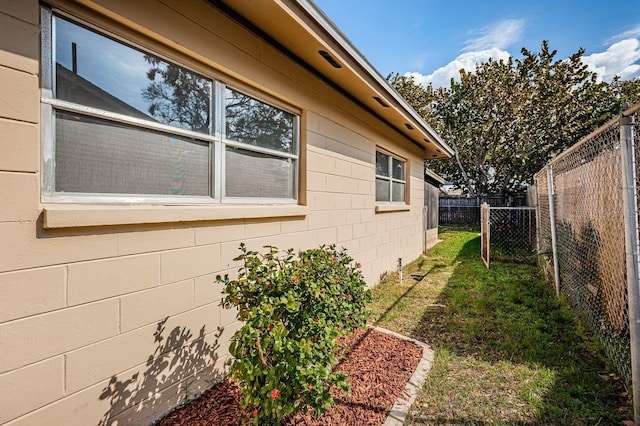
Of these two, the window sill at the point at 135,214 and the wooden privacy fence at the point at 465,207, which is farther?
the wooden privacy fence at the point at 465,207

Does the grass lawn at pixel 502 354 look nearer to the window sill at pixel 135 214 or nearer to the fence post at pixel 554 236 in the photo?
the fence post at pixel 554 236

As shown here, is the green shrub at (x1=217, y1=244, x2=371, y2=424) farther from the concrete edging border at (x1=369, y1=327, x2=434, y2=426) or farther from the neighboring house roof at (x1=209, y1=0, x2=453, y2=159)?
the neighboring house roof at (x1=209, y1=0, x2=453, y2=159)

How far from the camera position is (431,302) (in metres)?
4.86

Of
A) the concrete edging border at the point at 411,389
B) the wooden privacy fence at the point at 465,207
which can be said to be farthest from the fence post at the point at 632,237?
the wooden privacy fence at the point at 465,207

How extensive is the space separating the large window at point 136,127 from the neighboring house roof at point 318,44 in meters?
0.69

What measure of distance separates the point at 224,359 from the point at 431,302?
342cm

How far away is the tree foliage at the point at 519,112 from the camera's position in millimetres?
16516

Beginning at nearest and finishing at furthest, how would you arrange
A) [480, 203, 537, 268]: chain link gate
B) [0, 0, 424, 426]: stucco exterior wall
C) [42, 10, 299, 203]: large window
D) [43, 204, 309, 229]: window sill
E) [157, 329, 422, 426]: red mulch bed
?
[0, 0, 424, 426]: stucco exterior wall, [43, 204, 309, 229]: window sill, [42, 10, 299, 203]: large window, [157, 329, 422, 426]: red mulch bed, [480, 203, 537, 268]: chain link gate

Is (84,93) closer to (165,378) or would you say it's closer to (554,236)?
(165,378)

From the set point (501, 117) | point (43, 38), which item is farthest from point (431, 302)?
point (501, 117)

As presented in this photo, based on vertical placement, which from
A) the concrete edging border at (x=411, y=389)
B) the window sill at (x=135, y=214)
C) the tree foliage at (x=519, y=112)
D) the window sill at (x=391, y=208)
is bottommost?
the concrete edging border at (x=411, y=389)

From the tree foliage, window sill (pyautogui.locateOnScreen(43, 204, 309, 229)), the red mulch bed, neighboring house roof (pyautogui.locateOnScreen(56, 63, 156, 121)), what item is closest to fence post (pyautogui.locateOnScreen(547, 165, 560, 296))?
the red mulch bed

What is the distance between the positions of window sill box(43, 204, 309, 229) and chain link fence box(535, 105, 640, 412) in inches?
119

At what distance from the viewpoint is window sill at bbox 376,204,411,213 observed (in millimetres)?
5938
